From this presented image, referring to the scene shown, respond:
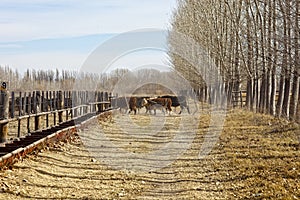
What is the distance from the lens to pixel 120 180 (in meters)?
10.2

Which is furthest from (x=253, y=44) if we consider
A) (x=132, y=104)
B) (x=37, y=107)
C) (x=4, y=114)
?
(x=132, y=104)

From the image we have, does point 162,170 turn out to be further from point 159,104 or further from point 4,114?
point 159,104

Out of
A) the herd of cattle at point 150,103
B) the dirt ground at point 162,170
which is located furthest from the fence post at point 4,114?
the herd of cattle at point 150,103

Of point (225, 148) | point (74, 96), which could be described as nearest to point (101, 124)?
point (74, 96)

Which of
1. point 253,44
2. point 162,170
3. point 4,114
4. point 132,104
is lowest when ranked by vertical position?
point 162,170

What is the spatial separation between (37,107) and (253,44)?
10.1 metres

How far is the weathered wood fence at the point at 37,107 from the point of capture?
11922mm

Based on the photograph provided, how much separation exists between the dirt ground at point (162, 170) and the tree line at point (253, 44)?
291 centimetres

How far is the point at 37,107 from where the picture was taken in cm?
1541

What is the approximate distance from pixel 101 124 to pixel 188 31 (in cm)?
1907

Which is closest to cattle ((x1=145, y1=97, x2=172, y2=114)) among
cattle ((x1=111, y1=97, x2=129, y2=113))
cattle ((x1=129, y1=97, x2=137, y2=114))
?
cattle ((x1=129, y1=97, x2=137, y2=114))

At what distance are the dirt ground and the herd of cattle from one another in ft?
55.5

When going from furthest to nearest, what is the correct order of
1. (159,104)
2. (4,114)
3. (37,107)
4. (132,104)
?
(132,104) → (159,104) → (37,107) → (4,114)

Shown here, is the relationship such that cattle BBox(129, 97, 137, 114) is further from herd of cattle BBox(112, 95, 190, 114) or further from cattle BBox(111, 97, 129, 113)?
cattle BBox(111, 97, 129, 113)
